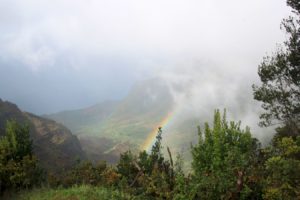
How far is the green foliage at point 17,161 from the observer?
71.5ft

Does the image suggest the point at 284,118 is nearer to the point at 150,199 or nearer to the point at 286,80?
the point at 286,80

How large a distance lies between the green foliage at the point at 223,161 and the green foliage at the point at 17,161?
11430 mm

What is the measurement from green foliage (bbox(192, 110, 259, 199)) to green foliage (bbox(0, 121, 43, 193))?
11430mm

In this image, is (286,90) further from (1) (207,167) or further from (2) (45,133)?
(2) (45,133)

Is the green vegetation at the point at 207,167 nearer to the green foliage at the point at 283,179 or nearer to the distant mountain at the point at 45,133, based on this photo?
the green foliage at the point at 283,179

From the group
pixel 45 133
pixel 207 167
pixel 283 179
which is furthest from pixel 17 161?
pixel 45 133

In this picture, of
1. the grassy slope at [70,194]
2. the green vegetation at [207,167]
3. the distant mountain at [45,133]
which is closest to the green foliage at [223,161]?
the green vegetation at [207,167]

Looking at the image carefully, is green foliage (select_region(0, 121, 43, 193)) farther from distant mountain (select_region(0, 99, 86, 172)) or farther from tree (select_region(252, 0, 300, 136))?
→ distant mountain (select_region(0, 99, 86, 172))

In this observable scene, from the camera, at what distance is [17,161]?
2364 centimetres

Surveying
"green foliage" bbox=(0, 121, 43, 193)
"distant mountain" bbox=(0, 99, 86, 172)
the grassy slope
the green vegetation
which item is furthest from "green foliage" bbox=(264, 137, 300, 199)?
"distant mountain" bbox=(0, 99, 86, 172)

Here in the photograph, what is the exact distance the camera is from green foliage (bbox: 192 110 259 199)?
32.1 feet

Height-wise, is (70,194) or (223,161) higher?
(223,161)

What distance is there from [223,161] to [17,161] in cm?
1518

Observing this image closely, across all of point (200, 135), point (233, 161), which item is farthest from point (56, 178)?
point (233, 161)
